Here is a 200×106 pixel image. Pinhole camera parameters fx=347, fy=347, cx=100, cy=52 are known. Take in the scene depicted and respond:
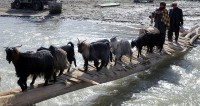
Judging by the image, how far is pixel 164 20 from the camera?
12273 mm

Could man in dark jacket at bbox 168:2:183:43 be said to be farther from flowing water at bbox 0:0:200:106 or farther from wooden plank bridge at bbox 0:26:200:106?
flowing water at bbox 0:0:200:106

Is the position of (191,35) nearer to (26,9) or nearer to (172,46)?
(172,46)

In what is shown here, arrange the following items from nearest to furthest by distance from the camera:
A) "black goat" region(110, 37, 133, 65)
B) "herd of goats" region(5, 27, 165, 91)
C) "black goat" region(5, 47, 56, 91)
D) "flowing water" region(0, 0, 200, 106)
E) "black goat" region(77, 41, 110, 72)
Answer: "black goat" region(5, 47, 56, 91), "herd of goats" region(5, 27, 165, 91), "black goat" region(77, 41, 110, 72), "flowing water" region(0, 0, 200, 106), "black goat" region(110, 37, 133, 65)

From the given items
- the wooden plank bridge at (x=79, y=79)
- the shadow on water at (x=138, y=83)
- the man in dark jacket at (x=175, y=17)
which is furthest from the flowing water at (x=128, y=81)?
the man in dark jacket at (x=175, y=17)

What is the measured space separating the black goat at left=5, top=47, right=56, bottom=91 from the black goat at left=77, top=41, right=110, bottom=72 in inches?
49.8

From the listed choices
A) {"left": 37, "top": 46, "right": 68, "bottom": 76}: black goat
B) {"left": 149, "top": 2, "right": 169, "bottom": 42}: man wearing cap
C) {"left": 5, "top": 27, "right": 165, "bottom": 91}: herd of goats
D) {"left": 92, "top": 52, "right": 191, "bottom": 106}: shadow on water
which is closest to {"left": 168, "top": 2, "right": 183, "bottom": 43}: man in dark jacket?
{"left": 149, "top": 2, "right": 169, "bottom": 42}: man wearing cap

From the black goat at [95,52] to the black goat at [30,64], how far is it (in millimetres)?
1265

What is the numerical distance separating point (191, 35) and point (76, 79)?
8941mm

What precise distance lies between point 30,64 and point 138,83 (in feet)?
14.5

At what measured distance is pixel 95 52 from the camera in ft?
29.9

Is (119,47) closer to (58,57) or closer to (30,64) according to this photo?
(58,57)

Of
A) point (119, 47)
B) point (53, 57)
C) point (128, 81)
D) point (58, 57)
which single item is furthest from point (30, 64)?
point (128, 81)

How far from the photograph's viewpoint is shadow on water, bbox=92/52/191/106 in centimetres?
944

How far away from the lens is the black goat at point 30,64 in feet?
23.1
